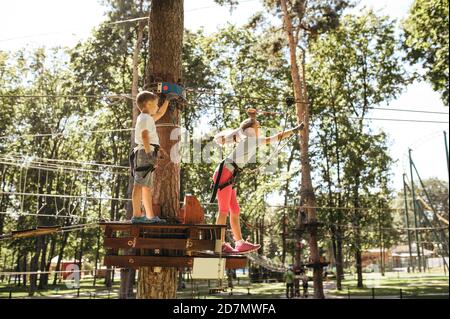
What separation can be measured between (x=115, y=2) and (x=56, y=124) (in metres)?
11.4

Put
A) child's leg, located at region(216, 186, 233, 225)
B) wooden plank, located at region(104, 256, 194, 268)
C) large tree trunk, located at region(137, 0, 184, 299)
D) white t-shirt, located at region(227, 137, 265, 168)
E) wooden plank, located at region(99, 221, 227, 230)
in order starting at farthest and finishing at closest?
white t-shirt, located at region(227, 137, 265, 168)
child's leg, located at region(216, 186, 233, 225)
large tree trunk, located at region(137, 0, 184, 299)
wooden plank, located at region(104, 256, 194, 268)
wooden plank, located at region(99, 221, 227, 230)

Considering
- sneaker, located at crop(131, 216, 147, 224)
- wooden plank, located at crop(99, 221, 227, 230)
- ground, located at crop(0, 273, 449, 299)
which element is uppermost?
sneaker, located at crop(131, 216, 147, 224)

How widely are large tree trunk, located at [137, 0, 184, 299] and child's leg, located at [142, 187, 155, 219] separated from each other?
32 centimetres

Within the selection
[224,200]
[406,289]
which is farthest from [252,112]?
[406,289]

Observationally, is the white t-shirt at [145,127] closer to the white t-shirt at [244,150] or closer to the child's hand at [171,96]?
the child's hand at [171,96]

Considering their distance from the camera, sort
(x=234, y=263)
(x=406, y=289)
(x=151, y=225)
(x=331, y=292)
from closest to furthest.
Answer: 1. (x=151, y=225)
2. (x=234, y=263)
3. (x=406, y=289)
4. (x=331, y=292)

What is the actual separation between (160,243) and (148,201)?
0.47 m

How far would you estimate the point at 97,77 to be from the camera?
2064 cm

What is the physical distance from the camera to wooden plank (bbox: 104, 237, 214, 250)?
3.89 m

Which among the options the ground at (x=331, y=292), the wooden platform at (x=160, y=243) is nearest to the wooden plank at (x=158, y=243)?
the wooden platform at (x=160, y=243)

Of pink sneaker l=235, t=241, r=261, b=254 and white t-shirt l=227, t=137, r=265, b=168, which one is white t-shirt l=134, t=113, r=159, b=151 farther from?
pink sneaker l=235, t=241, r=261, b=254

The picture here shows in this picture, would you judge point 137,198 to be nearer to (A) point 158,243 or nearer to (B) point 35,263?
(A) point 158,243

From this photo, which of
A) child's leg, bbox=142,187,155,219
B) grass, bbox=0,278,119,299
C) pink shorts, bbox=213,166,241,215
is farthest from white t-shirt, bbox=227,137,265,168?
grass, bbox=0,278,119,299

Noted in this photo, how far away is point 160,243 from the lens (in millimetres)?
3910
